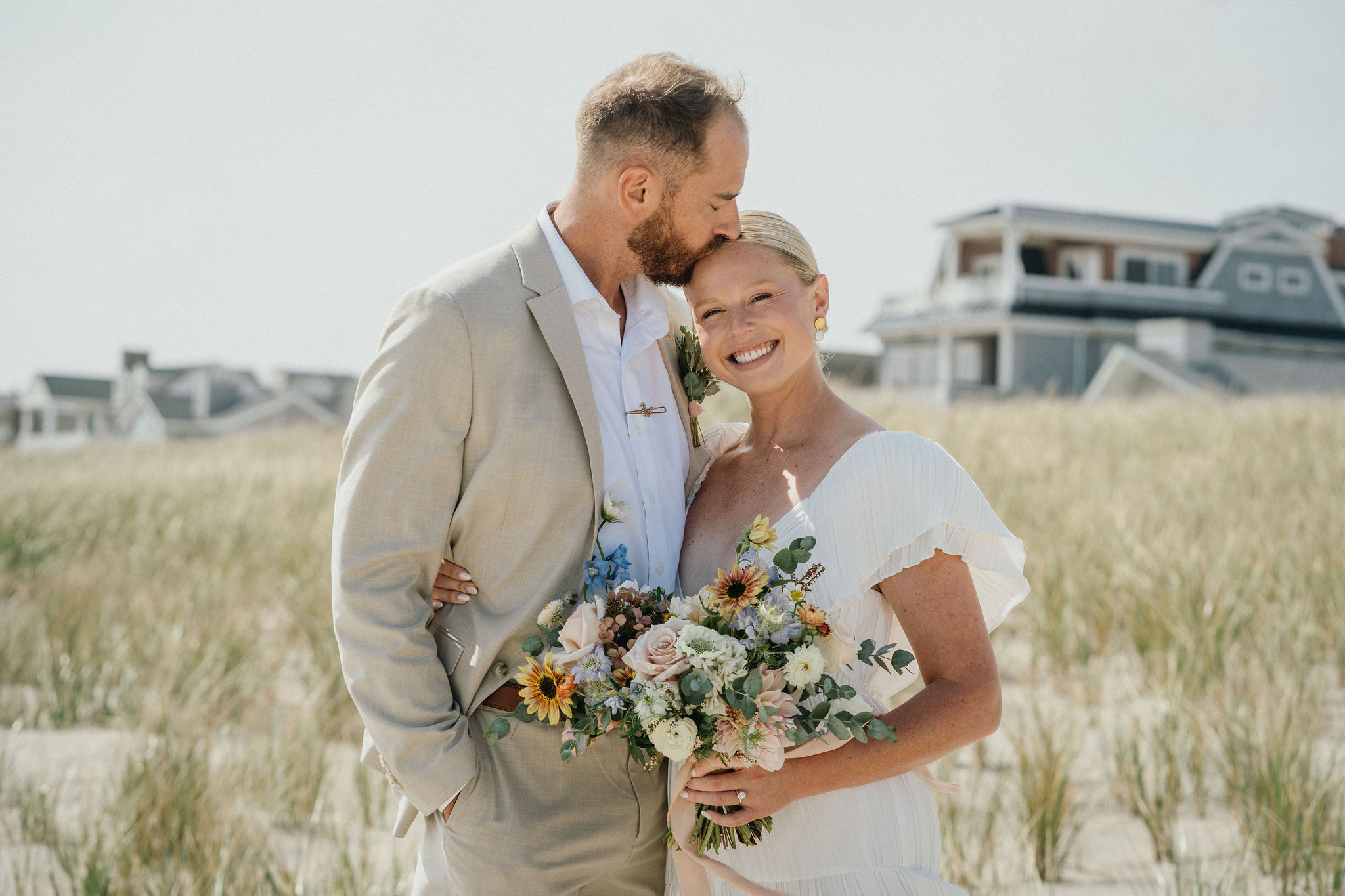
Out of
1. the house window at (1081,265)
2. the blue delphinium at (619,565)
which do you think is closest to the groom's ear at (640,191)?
the blue delphinium at (619,565)

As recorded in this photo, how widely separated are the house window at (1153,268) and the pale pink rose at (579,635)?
34239 millimetres

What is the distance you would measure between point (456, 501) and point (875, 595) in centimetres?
111

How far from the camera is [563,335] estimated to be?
8.36 ft

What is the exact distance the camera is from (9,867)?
4.10 m

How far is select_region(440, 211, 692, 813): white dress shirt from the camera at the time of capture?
2.65 metres

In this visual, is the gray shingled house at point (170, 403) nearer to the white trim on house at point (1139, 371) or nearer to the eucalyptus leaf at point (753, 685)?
the white trim on house at point (1139, 371)

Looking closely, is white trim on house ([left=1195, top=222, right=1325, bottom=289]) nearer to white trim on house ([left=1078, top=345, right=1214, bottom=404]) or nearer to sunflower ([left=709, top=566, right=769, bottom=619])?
white trim on house ([left=1078, top=345, right=1214, bottom=404])

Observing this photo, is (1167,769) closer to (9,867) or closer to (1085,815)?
(1085,815)

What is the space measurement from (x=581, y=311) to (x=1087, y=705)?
444 centimetres

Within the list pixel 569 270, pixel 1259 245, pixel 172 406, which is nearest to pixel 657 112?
pixel 569 270

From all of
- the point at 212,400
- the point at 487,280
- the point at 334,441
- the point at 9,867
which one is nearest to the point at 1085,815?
the point at 487,280

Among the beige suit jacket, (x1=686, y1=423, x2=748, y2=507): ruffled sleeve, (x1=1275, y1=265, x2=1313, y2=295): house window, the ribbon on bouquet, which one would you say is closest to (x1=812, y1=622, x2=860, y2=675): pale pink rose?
the ribbon on bouquet

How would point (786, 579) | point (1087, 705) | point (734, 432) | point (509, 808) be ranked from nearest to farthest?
point (786, 579)
point (509, 808)
point (734, 432)
point (1087, 705)

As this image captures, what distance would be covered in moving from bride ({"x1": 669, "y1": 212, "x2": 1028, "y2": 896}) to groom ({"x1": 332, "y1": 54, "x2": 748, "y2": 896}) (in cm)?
24
